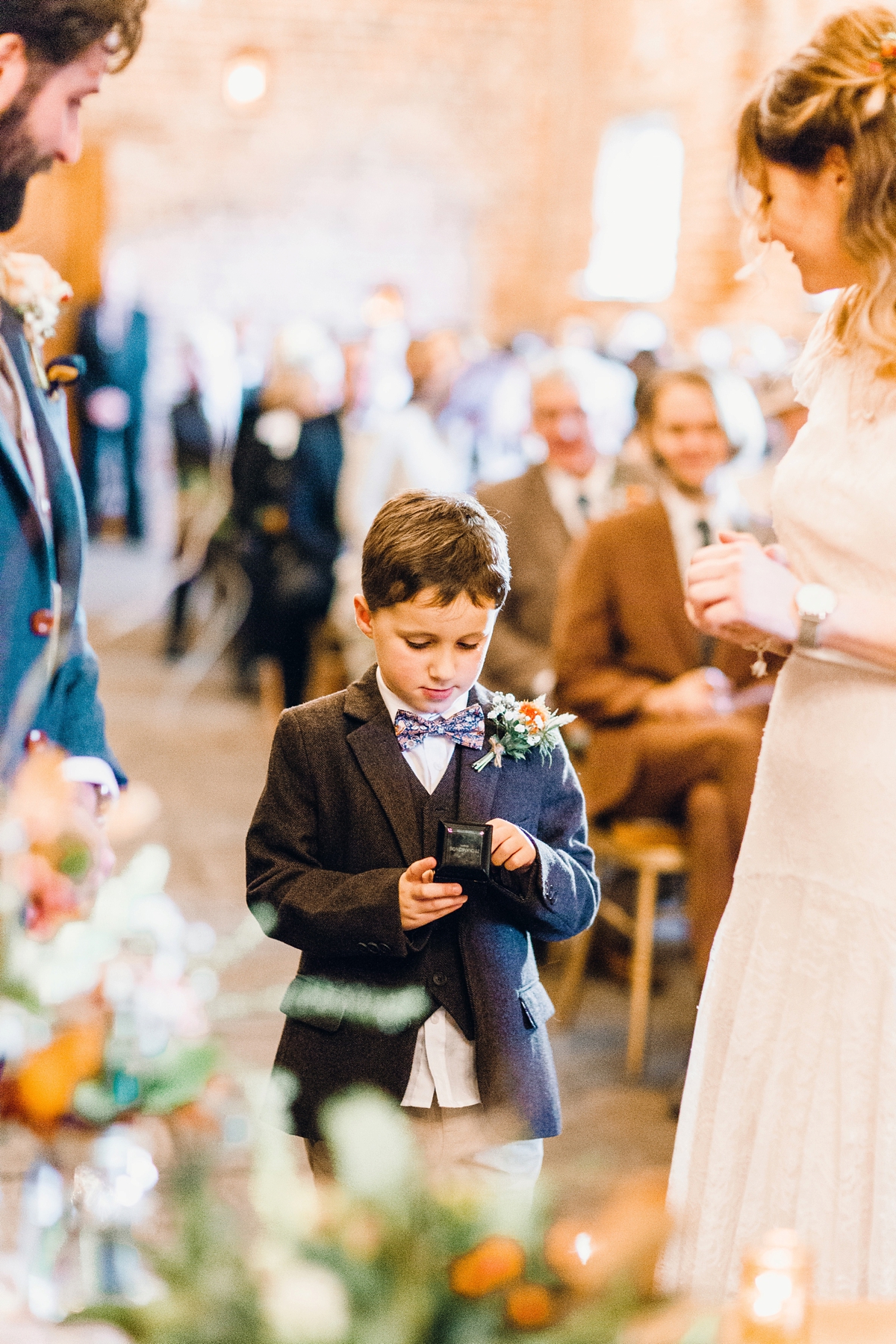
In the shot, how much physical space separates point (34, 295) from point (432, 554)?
0.52 meters

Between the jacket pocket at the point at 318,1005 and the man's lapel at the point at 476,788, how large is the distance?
0.23 meters

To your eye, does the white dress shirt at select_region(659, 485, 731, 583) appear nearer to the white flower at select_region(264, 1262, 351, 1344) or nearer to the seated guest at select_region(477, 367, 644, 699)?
the seated guest at select_region(477, 367, 644, 699)

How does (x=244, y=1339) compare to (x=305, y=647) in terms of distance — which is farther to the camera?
(x=305, y=647)

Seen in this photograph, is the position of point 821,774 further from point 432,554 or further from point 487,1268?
point 487,1268

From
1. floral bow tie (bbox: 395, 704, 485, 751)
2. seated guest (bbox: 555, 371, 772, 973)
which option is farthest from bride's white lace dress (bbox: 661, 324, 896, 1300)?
seated guest (bbox: 555, 371, 772, 973)

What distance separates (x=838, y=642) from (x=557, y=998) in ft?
8.10

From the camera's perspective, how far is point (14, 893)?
783 millimetres

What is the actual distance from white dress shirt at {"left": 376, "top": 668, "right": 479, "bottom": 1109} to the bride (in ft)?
1.06

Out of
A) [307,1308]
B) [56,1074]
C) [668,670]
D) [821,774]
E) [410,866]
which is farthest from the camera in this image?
[668,670]

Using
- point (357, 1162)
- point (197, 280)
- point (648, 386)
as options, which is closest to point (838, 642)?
point (357, 1162)

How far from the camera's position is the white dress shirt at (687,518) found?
3451 millimetres

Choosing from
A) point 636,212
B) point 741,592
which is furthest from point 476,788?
point 636,212

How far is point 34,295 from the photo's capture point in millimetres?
1638

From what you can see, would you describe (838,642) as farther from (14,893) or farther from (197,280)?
(197,280)
